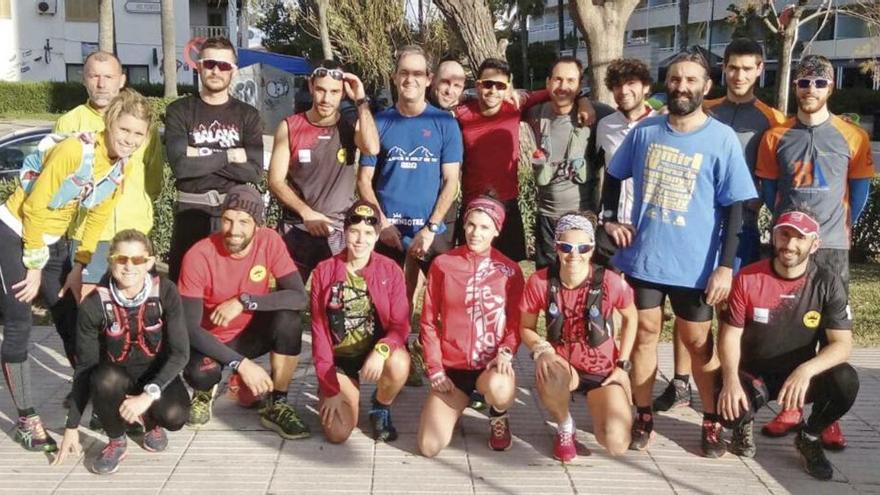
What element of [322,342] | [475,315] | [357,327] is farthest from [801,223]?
[322,342]

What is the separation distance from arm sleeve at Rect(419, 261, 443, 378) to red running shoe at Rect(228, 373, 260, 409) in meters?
1.17

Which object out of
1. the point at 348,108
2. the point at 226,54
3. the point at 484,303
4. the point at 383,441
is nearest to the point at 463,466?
the point at 383,441

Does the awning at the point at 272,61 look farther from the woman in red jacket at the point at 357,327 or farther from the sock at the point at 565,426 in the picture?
the sock at the point at 565,426

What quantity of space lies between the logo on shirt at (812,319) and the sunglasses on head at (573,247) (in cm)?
112

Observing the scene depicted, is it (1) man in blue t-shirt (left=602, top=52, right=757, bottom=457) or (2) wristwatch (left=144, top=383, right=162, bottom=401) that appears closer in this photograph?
(2) wristwatch (left=144, top=383, right=162, bottom=401)

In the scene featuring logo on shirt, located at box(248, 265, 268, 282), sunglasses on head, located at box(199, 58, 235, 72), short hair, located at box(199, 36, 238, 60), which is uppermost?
short hair, located at box(199, 36, 238, 60)

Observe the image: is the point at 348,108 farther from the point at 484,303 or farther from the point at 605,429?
the point at 605,429

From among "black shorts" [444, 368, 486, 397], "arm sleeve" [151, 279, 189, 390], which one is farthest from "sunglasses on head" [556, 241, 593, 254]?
"arm sleeve" [151, 279, 189, 390]

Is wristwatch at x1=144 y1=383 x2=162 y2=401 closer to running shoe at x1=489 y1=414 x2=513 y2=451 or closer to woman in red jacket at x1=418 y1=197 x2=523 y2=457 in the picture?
woman in red jacket at x1=418 y1=197 x2=523 y2=457

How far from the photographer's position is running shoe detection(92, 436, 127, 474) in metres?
4.20

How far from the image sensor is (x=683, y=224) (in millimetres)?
4453

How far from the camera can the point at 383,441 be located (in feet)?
15.4

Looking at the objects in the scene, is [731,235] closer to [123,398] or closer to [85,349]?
[123,398]

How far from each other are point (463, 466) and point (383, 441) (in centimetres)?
52
